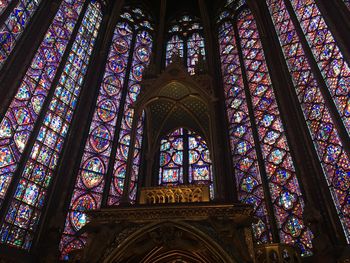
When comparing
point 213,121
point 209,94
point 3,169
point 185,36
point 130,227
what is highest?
point 185,36

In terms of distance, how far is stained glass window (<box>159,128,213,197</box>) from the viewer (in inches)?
384

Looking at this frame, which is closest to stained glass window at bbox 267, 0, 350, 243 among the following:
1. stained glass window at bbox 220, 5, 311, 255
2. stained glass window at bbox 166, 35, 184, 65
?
stained glass window at bbox 220, 5, 311, 255

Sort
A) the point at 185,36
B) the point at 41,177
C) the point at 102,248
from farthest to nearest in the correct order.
Answer: the point at 185,36 → the point at 41,177 → the point at 102,248

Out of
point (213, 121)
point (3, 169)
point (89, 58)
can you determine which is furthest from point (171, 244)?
point (89, 58)

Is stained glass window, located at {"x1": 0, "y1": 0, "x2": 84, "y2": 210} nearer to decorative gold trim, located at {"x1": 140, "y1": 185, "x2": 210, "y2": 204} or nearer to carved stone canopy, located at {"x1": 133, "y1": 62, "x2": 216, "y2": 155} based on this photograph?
carved stone canopy, located at {"x1": 133, "y1": 62, "x2": 216, "y2": 155}

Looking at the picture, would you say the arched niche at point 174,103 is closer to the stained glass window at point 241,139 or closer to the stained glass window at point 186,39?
the stained glass window at point 241,139

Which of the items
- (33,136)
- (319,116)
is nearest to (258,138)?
(319,116)

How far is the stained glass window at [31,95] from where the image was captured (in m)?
7.73

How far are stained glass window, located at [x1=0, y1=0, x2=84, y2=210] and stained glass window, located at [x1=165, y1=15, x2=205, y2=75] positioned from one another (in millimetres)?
3734

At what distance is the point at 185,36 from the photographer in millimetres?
13797

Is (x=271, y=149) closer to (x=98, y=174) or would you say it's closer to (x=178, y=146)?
(x=178, y=146)

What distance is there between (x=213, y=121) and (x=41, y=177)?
159 inches

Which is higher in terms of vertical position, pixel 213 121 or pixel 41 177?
pixel 213 121

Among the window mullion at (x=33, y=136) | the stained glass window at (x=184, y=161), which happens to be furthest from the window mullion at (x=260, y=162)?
the window mullion at (x=33, y=136)
